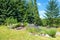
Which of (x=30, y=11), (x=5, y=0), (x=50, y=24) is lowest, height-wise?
(x=50, y=24)

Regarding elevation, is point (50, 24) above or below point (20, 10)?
below

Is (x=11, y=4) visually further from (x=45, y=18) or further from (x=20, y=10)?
(x=45, y=18)

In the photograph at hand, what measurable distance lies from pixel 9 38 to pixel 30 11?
24.8m

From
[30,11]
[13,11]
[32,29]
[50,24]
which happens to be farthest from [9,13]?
[32,29]

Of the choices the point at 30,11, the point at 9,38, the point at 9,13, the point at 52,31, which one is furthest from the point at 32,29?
the point at 30,11

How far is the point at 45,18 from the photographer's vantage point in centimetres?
3938

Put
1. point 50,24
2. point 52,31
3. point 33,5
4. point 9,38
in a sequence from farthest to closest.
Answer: point 50,24 → point 33,5 → point 52,31 → point 9,38

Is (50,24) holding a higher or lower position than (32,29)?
lower

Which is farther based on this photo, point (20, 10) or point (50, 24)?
point (50, 24)

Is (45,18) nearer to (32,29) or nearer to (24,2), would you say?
(24,2)

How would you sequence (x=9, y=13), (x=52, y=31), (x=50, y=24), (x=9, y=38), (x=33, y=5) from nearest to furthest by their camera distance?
(x=9, y=38), (x=52, y=31), (x=9, y=13), (x=33, y=5), (x=50, y=24)

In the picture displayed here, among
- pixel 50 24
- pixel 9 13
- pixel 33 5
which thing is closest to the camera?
pixel 9 13

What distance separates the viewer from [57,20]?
125 feet

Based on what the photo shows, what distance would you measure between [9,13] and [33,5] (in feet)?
16.3
